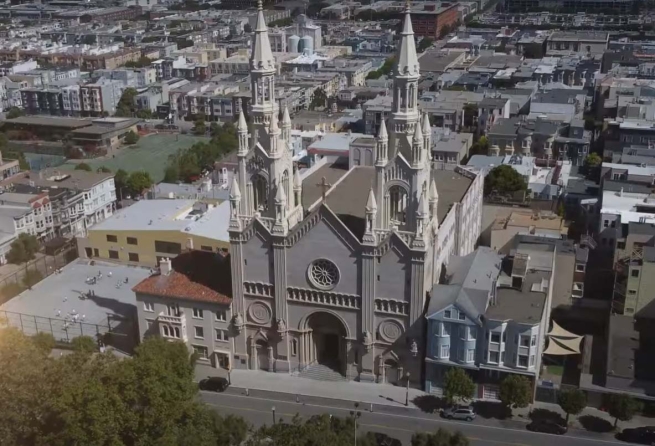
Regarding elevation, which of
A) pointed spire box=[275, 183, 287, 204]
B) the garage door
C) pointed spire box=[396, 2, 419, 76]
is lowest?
the garage door

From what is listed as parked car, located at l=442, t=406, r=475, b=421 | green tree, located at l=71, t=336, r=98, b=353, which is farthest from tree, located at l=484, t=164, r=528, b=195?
green tree, located at l=71, t=336, r=98, b=353

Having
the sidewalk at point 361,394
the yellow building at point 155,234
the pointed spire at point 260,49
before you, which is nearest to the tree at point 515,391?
the sidewalk at point 361,394

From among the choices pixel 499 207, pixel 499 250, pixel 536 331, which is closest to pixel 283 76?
pixel 499 207

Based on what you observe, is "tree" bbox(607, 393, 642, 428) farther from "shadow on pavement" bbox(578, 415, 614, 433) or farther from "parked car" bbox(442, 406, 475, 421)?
"parked car" bbox(442, 406, 475, 421)

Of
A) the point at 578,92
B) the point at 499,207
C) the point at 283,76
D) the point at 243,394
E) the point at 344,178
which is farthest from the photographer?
the point at 283,76

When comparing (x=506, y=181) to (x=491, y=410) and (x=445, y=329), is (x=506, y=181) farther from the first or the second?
(x=491, y=410)

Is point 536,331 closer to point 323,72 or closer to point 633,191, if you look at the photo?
point 633,191
